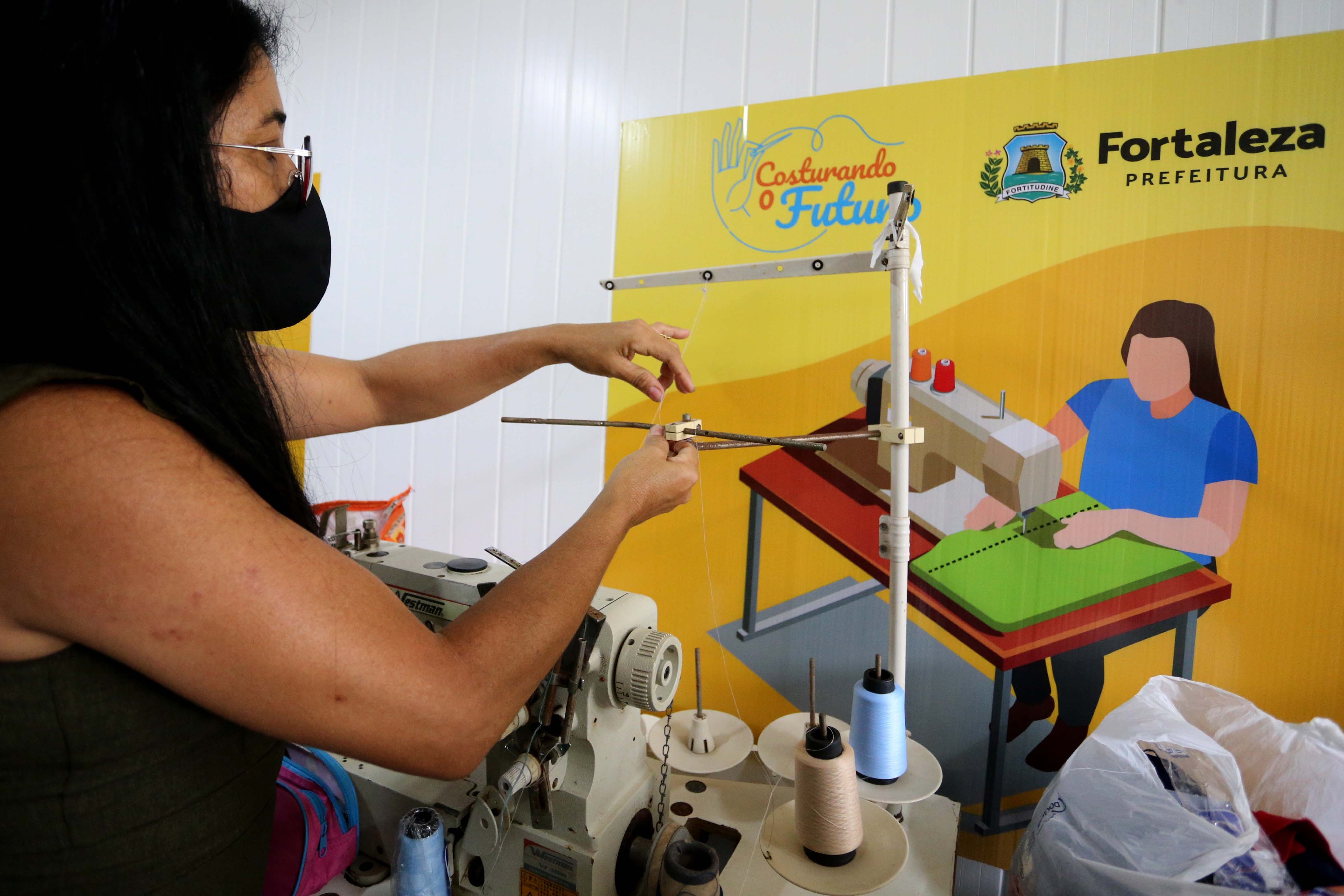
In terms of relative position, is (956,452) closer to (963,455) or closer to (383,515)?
(963,455)

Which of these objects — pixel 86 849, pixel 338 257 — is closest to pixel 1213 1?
Answer: pixel 86 849

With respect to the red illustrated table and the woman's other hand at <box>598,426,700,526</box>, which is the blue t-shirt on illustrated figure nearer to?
the red illustrated table

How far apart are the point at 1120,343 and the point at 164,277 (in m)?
1.37

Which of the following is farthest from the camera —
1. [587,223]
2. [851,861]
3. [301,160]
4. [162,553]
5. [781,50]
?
[587,223]

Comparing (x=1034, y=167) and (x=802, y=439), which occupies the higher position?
(x=1034, y=167)

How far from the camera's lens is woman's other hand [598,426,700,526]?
80cm

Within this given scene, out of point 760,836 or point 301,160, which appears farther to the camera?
point 760,836

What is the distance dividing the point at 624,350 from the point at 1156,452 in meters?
0.95

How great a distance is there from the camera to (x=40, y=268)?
49 cm

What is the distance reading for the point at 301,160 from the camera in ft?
2.65

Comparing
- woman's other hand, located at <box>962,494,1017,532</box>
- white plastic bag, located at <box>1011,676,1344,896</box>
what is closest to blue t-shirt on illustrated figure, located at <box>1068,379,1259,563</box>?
woman's other hand, located at <box>962,494,1017,532</box>

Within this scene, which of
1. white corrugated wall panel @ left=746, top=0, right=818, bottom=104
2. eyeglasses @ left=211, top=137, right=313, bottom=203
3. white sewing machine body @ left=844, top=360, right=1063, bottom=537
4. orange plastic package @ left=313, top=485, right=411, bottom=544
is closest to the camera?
eyeglasses @ left=211, top=137, right=313, bottom=203

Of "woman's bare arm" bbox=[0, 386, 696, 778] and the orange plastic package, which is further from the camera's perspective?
the orange plastic package

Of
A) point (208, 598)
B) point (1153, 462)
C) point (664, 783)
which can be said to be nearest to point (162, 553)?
point (208, 598)
